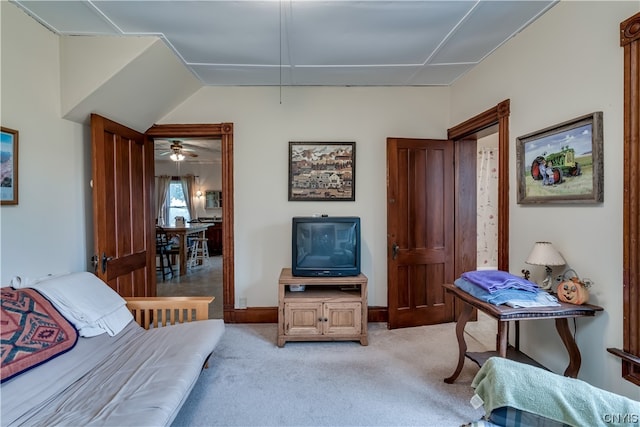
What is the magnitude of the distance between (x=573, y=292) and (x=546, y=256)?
0.78 ft

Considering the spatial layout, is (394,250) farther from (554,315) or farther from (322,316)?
(554,315)

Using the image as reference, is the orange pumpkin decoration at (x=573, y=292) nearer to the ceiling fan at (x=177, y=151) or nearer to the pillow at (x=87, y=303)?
the pillow at (x=87, y=303)

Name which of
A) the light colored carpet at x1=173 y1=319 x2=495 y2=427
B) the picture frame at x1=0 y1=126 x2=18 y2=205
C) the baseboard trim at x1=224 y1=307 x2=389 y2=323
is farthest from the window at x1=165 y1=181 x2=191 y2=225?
the picture frame at x1=0 y1=126 x2=18 y2=205

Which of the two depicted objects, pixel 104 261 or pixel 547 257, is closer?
pixel 547 257

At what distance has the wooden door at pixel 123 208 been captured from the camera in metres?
2.42

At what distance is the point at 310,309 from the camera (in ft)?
9.27

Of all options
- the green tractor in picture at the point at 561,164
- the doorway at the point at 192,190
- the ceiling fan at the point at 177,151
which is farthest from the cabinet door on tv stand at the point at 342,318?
the doorway at the point at 192,190

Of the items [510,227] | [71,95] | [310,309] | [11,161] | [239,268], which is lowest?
[310,309]

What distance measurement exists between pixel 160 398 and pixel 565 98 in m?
2.85

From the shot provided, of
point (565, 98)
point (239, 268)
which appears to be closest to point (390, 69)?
point (565, 98)

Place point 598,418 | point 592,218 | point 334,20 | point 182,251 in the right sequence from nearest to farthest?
1. point 598,418
2. point 592,218
3. point 334,20
4. point 182,251

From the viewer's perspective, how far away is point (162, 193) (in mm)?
8750

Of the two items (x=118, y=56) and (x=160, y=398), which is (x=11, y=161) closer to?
(x=118, y=56)

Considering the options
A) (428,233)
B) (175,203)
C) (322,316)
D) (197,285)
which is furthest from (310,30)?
(175,203)
